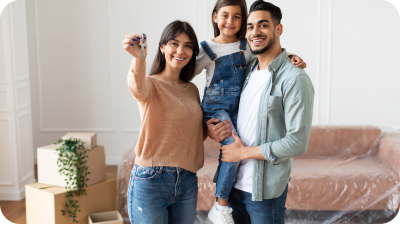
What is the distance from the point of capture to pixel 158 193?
1.49m

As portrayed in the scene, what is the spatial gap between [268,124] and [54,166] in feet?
6.51

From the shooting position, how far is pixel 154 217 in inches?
59.1

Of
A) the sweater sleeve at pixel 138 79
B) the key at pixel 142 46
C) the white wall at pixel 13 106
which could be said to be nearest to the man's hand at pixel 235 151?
the sweater sleeve at pixel 138 79

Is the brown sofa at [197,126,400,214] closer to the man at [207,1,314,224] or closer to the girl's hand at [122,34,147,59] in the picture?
the man at [207,1,314,224]

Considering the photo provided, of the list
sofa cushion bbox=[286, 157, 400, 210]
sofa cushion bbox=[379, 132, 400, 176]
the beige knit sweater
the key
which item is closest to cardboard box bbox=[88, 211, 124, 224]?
Answer: sofa cushion bbox=[286, 157, 400, 210]

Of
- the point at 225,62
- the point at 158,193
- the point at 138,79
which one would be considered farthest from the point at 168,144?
the point at 225,62

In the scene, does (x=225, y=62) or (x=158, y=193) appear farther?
(x=225, y=62)

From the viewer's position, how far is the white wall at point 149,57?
4.17m

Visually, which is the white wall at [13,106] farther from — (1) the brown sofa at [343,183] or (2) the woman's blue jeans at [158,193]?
(2) the woman's blue jeans at [158,193]

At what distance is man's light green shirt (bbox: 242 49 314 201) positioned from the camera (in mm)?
1414

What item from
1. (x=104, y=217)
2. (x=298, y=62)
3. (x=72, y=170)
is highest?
(x=298, y=62)

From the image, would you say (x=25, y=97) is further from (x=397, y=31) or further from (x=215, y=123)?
(x=397, y=31)

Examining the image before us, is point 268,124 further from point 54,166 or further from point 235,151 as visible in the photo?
point 54,166

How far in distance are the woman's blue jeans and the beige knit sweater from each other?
3 centimetres
